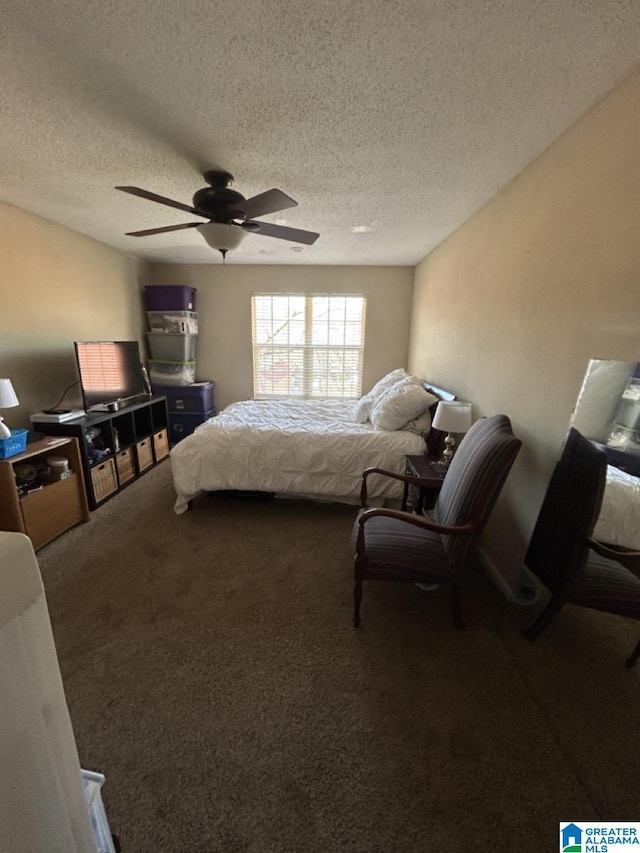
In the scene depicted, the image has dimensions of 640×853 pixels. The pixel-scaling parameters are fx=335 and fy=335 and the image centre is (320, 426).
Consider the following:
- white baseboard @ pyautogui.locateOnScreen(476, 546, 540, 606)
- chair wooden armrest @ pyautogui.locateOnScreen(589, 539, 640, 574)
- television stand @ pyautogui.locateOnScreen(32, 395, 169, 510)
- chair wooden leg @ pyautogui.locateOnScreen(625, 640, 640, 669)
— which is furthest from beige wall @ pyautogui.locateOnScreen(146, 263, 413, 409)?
chair wooden leg @ pyautogui.locateOnScreen(625, 640, 640, 669)

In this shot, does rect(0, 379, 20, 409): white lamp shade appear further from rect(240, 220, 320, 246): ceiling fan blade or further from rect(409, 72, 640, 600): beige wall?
rect(409, 72, 640, 600): beige wall

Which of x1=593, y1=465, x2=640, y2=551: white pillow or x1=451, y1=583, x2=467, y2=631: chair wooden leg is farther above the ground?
x1=593, y1=465, x2=640, y2=551: white pillow

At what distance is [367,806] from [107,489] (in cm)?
293

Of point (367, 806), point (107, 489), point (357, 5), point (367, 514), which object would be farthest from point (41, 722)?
point (107, 489)

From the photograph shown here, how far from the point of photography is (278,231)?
7.45 feet

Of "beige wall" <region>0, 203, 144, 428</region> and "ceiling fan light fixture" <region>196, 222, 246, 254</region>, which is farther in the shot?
"beige wall" <region>0, 203, 144, 428</region>

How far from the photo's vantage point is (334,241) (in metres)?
3.51

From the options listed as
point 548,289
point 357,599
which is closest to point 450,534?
point 357,599

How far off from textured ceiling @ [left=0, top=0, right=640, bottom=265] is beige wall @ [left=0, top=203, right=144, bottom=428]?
0.47 meters

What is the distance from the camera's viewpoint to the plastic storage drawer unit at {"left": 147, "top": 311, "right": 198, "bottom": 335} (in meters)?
4.34

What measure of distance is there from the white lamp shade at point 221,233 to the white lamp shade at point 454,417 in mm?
1727

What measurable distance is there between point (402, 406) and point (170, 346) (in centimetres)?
326

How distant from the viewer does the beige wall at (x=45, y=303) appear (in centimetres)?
263

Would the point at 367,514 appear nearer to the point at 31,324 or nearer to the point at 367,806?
the point at 367,806
